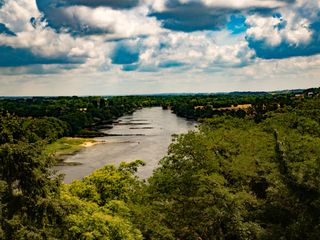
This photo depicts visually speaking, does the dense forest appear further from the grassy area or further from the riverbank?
the grassy area

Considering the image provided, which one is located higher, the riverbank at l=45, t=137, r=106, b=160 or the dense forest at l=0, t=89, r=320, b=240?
the dense forest at l=0, t=89, r=320, b=240

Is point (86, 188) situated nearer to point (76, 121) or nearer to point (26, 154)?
point (26, 154)

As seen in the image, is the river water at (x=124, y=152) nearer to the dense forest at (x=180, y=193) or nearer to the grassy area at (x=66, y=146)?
the grassy area at (x=66, y=146)

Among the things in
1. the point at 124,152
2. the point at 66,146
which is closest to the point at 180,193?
the point at 124,152

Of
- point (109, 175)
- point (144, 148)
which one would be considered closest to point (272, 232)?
point (109, 175)

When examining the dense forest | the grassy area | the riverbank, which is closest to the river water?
the riverbank

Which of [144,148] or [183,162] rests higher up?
[183,162]

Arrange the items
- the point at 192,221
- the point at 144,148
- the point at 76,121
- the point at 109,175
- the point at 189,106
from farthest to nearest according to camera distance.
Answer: the point at 189,106 < the point at 76,121 < the point at 144,148 < the point at 109,175 < the point at 192,221

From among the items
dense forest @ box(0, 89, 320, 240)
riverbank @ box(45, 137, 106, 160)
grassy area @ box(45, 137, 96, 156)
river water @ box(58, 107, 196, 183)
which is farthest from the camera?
grassy area @ box(45, 137, 96, 156)
